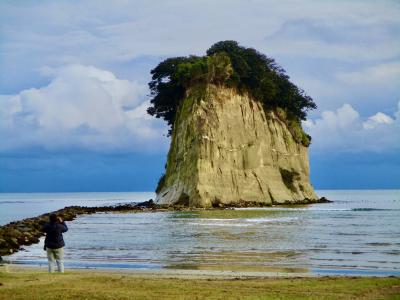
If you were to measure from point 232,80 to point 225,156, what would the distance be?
31.4 feet

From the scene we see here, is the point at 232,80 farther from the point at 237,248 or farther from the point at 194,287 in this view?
the point at 194,287

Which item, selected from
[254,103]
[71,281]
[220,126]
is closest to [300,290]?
[71,281]

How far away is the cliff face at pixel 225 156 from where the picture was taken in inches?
2862

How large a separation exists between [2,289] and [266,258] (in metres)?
12.3

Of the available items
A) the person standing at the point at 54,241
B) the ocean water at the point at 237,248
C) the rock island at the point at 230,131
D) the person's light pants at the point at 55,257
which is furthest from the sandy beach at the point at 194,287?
the rock island at the point at 230,131

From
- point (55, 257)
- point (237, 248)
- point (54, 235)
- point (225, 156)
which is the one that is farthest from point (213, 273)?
point (225, 156)

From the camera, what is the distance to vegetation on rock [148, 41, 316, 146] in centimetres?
7669

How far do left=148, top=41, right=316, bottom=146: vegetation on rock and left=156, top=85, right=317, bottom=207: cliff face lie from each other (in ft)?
5.23

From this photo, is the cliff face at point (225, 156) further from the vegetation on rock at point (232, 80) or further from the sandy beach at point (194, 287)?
the sandy beach at point (194, 287)

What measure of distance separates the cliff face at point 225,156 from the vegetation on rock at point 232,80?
1.59 m

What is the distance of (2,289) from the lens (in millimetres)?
16344

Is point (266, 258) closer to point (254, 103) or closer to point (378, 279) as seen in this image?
point (378, 279)

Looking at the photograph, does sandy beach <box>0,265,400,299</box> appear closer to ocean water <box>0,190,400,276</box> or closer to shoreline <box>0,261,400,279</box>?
shoreline <box>0,261,400,279</box>

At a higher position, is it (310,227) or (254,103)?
(254,103)
